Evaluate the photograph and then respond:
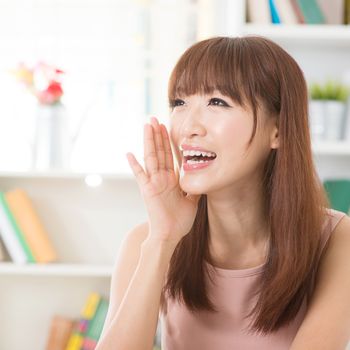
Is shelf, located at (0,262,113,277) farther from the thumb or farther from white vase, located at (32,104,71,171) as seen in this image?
the thumb

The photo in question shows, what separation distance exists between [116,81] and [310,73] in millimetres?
828

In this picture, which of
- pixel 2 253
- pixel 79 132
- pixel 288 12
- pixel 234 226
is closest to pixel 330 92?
pixel 288 12

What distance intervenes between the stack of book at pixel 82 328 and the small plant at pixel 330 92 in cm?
118

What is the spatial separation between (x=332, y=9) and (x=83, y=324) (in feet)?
5.25

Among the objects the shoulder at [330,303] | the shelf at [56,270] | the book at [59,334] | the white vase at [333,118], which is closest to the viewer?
the shoulder at [330,303]

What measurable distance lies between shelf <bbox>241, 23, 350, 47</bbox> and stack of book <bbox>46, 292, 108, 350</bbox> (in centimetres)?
123

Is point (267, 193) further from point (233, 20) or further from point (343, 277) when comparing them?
point (233, 20)

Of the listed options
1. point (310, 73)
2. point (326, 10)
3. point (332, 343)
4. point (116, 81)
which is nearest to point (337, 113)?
point (310, 73)

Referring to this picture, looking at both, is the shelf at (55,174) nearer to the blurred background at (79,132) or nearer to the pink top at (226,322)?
the blurred background at (79,132)

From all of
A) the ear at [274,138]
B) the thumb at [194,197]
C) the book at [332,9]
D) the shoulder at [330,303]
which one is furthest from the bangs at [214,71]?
the book at [332,9]

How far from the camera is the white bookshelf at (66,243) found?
9.91 feet

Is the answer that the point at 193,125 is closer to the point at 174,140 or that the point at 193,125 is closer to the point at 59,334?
the point at 174,140

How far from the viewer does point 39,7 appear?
3117 mm

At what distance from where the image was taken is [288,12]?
2.67 m
